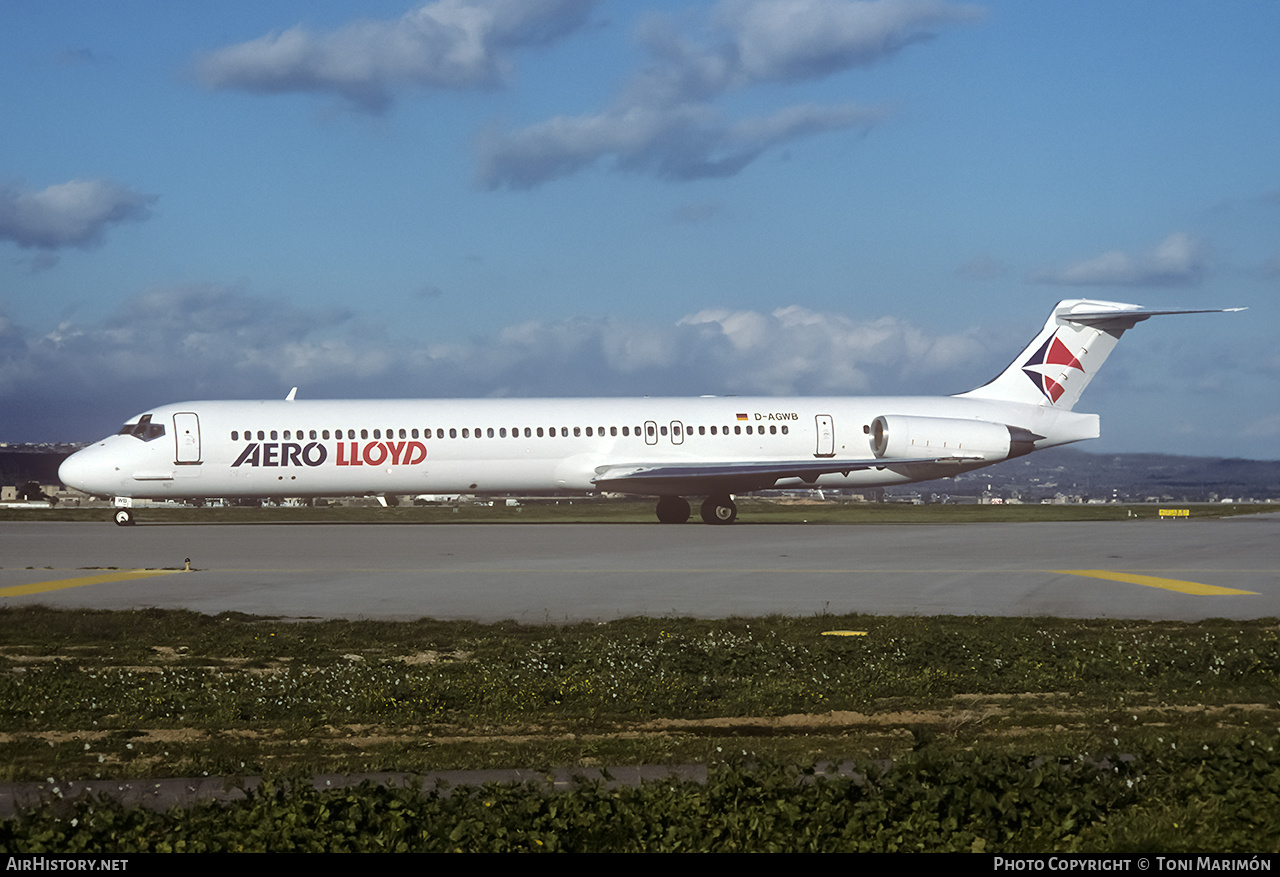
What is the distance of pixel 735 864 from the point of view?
623 cm

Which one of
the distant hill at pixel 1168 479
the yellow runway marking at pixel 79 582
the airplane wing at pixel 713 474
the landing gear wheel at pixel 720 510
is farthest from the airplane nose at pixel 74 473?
the distant hill at pixel 1168 479

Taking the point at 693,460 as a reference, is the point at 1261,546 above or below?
below

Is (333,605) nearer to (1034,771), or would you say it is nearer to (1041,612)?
(1041,612)

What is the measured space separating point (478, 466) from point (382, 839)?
33015mm

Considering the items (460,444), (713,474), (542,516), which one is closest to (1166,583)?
(713,474)

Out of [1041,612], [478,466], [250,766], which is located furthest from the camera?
[478,466]

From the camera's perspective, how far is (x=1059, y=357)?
44.0 meters

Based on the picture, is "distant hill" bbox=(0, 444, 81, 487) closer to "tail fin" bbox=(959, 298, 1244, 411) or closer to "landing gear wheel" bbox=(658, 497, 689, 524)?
"landing gear wheel" bbox=(658, 497, 689, 524)

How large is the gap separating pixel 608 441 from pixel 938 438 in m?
11.3

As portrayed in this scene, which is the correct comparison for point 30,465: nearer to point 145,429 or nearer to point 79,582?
point 145,429

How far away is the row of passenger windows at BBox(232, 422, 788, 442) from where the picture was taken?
38125mm

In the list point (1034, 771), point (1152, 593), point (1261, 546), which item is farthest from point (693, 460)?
point (1034, 771)

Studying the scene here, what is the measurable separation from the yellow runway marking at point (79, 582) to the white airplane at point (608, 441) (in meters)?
15.5

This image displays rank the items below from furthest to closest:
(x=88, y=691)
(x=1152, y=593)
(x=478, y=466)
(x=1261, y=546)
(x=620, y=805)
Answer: (x=478, y=466)
(x=1261, y=546)
(x=1152, y=593)
(x=88, y=691)
(x=620, y=805)
